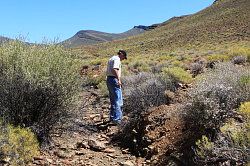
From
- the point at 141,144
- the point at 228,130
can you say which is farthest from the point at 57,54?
the point at 228,130

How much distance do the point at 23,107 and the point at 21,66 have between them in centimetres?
69

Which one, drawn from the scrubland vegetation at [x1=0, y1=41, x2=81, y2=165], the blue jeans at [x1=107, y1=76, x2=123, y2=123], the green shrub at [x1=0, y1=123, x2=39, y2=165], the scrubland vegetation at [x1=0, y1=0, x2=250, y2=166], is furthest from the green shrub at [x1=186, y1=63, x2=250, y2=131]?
the green shrub at [x1=0, y1=123, x2=39, y2=165]

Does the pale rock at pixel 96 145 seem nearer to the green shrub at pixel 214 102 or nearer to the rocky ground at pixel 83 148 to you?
the rocky ground at pixel 83 148

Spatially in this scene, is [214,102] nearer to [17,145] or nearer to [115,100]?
[17,145]

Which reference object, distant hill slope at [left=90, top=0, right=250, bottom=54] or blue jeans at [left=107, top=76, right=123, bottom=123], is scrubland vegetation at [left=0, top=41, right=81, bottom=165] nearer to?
blue jeans at [left=107, top=76, right=123, bottom=123]

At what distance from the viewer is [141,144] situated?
8289mm

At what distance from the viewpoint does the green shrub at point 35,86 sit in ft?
24.0

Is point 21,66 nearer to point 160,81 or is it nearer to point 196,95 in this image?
point 196,95

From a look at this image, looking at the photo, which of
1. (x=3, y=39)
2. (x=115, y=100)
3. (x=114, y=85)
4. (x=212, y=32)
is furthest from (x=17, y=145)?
(x=212, y=32)

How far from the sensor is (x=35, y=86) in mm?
7375

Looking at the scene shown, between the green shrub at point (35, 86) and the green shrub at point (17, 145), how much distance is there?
18.6 inches

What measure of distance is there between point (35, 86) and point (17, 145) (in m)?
1.40

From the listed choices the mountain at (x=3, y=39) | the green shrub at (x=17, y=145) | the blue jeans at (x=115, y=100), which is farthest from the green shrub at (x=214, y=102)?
the mountain at (x=3, y=39)

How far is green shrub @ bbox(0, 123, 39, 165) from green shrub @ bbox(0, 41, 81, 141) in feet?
1.55
